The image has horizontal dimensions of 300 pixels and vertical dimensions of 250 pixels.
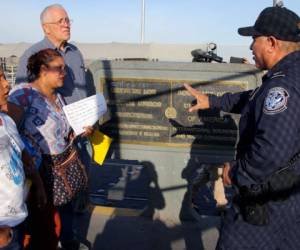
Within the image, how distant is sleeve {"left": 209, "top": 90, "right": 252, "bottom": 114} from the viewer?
3.52 meters

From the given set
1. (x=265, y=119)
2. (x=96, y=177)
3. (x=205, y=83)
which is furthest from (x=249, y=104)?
(x=96, y=177)

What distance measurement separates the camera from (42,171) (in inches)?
140

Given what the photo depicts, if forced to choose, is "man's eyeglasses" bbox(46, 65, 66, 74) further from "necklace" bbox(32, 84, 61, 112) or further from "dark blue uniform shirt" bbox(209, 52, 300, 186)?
"dark blue uniform shirt" bbox(209, 52, 300, 186)

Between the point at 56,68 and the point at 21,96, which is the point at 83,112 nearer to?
the point at 56,68

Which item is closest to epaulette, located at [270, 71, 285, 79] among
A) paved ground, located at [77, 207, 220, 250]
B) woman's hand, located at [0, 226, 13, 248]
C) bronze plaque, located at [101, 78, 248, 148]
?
woman's hand, located at [0, 226, 13, 248]

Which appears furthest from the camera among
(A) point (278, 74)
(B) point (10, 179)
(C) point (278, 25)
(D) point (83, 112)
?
(D) point (83, 112)

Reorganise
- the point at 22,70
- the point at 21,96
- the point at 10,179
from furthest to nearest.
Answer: the point at 22,70 → the point at 21,96 → the point at 10,179

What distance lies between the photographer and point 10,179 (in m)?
2.38

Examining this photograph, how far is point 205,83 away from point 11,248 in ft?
9.25

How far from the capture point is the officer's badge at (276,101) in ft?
8.13

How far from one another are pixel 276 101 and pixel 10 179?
1405 mm

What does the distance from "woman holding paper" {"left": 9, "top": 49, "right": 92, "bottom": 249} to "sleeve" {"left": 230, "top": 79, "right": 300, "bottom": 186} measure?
159 centimetres

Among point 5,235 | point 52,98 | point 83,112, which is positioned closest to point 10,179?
point 5,235


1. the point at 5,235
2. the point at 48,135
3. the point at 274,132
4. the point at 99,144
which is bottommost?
the point at 99,144
